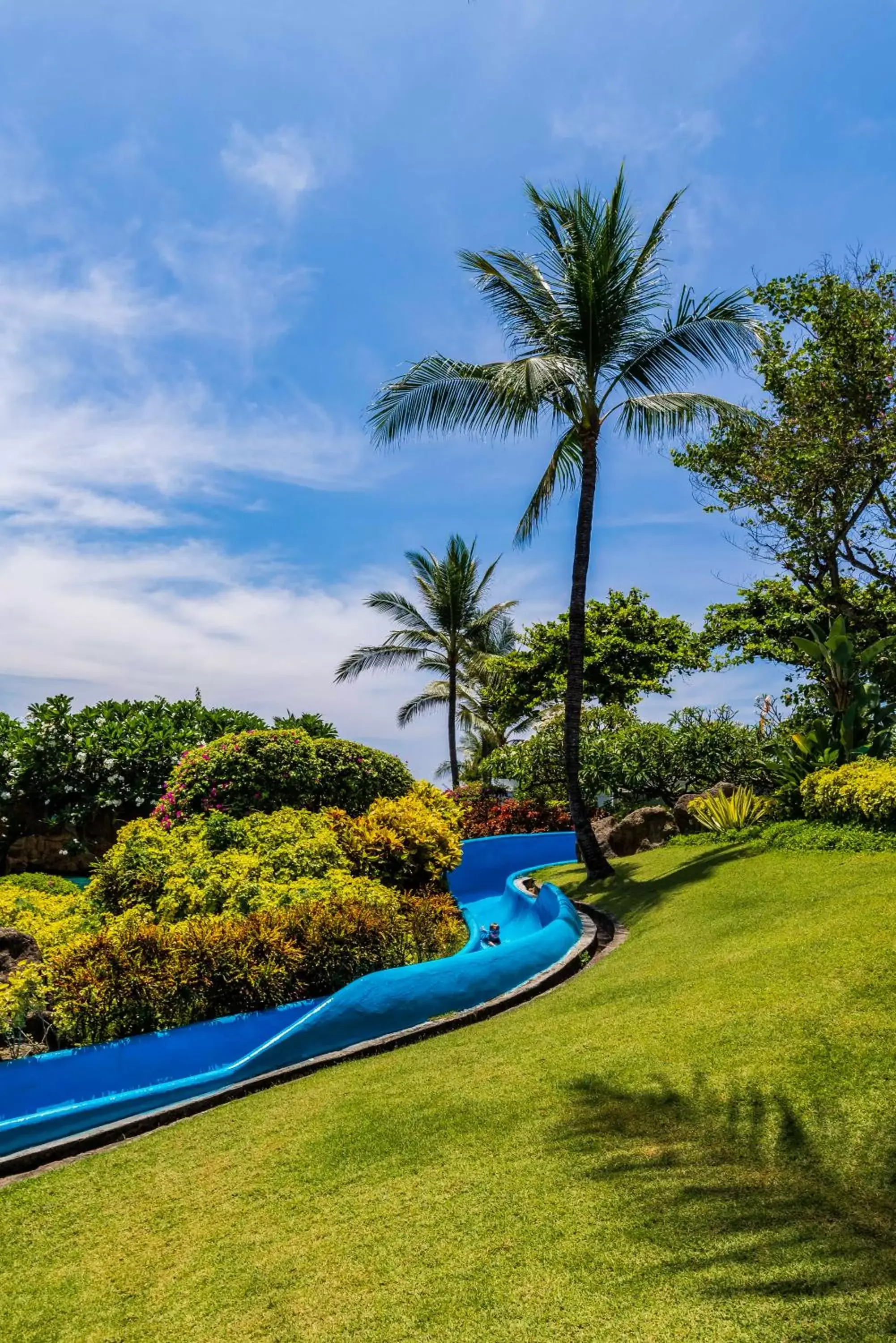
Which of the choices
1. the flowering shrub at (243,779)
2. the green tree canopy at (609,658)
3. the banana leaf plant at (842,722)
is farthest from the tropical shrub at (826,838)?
the green tree canopy at (609,658)

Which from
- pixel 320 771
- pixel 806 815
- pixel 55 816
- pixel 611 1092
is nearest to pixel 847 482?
pixel 806 815

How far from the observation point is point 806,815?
12445 mm

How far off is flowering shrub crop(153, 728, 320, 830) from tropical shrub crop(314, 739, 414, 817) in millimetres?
209

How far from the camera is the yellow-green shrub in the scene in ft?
34.9

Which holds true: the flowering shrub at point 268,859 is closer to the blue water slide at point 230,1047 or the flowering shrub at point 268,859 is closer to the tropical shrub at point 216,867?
the tropical shrub at point 216,867

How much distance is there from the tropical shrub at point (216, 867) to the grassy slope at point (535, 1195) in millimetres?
2917

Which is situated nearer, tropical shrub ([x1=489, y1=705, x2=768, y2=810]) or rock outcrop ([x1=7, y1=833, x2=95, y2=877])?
rock outcrop ([x1=7, y1=833, x2=95, y2=877])

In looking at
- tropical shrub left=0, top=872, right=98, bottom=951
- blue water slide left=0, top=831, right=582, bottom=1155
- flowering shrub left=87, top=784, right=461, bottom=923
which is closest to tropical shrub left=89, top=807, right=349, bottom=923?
flowering shrub left=87, top=784, right=461, bottom=923

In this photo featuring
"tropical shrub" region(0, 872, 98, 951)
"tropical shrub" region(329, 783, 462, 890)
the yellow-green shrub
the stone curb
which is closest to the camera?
the stone curb

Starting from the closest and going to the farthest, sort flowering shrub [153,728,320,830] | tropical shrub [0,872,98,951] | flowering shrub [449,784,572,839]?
tropical shrub [0,872,98,951] → flowering shrub [153,728,320,830] → flowering shrub [449,784,572,839]

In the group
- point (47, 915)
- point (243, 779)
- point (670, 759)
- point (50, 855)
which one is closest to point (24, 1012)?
point (47, 915)

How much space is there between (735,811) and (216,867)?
8588 mm

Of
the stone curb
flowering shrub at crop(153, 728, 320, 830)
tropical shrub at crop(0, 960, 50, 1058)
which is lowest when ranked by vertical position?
the stone curb

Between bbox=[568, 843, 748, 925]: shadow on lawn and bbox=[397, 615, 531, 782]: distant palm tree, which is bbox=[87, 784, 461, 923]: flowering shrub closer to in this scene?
bbox=[568, 843, 748, 925]: shadow on lawn
